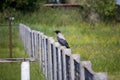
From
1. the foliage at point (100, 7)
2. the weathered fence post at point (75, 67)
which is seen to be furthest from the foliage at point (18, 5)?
the weathered fence post at point (75, 67)

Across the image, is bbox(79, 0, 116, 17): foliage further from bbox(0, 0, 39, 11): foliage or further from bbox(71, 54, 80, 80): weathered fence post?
bbox(71, 54, 80, 80): weathered fence post

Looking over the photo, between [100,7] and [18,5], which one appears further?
[18,5]

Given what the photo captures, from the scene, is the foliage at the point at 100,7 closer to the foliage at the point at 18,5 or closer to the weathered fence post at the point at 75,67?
the foliage at the point at 18,5

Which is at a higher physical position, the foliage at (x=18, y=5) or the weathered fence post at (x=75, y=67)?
the foliage at (x=18, y=5)

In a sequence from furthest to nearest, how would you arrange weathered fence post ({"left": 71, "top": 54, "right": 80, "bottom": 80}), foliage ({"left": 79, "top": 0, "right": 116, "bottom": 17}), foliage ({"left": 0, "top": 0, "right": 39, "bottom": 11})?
foliage ({"left": 0, "top": 0, "right": 39, "bottom": 11})
foliage ({"left": 79, "top": 0, "right": 116, "bottom": 17})
weathered fence post ({"left": 71, "top": 54, "right": 80, "bottom": 80})

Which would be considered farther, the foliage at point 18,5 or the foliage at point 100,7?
the foliage at point 18,5

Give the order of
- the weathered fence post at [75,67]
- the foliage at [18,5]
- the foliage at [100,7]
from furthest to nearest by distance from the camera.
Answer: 1. the foliage at [18,5]
2. the foliage at [100,7]
3. the weathered fence post at [75,67]

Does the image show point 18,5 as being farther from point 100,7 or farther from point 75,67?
point 75,67

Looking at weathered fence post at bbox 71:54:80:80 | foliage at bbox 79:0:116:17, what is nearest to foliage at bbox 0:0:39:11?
foliage at bbox 79:0:116:17

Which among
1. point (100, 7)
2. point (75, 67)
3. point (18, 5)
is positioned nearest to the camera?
point (75, 67)

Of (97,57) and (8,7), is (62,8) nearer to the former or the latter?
(8,7)

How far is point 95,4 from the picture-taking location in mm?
42750

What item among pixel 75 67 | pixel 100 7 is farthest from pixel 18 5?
pixel 75 67

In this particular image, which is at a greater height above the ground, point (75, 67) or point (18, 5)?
point (18, 5)
